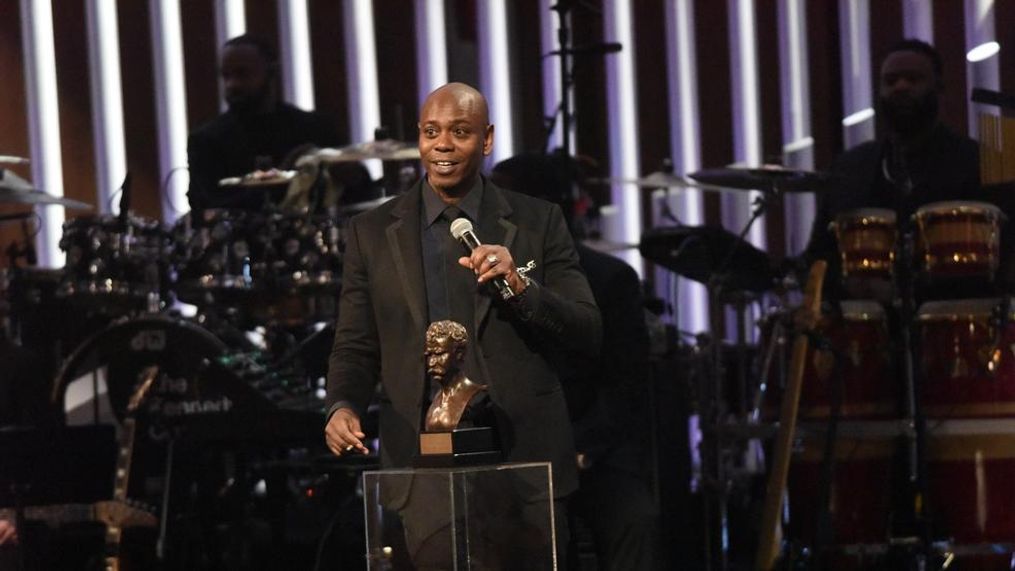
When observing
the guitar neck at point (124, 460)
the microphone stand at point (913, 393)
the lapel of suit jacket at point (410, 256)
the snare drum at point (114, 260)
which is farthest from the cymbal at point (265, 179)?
the lapel of suit jacket at point (410, 256)

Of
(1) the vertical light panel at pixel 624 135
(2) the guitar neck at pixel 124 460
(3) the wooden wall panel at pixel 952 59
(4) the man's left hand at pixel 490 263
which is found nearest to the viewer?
(4) the man's left hand at pixel 490 263

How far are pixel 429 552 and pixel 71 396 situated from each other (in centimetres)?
602

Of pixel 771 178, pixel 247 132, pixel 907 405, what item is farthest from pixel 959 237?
pixel 247 132

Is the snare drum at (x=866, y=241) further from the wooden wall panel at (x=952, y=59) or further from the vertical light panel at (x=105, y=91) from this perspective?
the vertical light panel at (x=105, y=91)

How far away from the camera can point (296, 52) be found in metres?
10.0

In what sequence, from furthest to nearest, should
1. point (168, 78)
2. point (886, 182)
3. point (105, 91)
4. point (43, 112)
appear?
1. point (168, 78)
2. point (105, 91)
3. point (43, 112)
4. point (886, 182)

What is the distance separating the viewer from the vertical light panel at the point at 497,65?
34.1 feet

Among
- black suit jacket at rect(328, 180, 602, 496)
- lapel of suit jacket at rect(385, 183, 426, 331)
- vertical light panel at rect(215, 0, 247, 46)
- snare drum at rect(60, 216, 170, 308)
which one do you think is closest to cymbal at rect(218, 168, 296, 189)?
snare drum at rect(60, 216, 170, 308)

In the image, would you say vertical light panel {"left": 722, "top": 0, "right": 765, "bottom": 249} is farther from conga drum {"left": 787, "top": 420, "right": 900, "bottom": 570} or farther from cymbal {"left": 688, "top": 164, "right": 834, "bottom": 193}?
conga drum {"left": 787, "top": 420, "right": 900, "bottom": 570}

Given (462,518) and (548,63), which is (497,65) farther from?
(462,518)

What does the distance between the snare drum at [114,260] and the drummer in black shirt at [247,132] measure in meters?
0.45

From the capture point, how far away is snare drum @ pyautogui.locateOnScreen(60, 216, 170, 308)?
756 cm

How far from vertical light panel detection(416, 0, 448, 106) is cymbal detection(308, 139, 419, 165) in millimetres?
2837

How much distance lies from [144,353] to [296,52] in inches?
128
